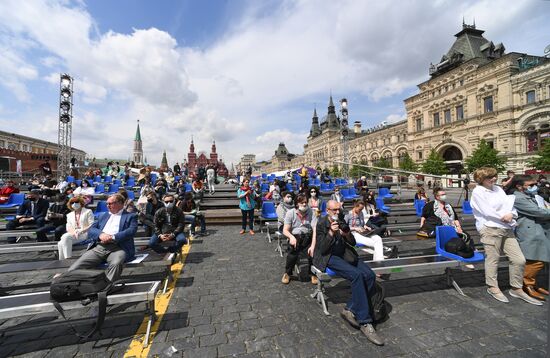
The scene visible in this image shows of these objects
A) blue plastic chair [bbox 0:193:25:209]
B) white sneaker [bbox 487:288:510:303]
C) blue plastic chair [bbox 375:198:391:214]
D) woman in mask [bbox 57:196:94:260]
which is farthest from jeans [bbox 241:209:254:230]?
blue plastic chair [bbox 0:193:25:209]

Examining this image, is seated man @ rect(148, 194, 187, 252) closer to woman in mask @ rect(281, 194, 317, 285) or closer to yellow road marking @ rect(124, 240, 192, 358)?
yellow road marking @ rect(124, 240, 192, 358)

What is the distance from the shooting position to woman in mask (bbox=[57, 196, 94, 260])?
16.8 feet

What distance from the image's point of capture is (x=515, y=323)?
3.27 m

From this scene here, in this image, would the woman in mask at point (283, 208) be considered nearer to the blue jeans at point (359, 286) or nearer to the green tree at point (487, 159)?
the blue jeans at point (359, 286)

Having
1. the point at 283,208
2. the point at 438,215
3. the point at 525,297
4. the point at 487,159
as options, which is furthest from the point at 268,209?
the point at 487,159

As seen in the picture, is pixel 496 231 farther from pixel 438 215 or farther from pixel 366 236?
pixel 366 236

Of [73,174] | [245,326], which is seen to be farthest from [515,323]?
[73,174]

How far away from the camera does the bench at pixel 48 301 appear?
2650 mm

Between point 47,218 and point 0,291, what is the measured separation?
2884mm

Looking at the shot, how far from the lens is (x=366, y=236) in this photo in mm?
5305

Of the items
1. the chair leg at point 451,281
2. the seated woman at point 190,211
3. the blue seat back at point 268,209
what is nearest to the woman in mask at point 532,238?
the chair leg at point 451,281

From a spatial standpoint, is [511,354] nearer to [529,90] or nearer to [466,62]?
[529,90]

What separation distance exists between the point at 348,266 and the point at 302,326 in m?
1.06

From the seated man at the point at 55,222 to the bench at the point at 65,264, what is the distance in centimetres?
262
